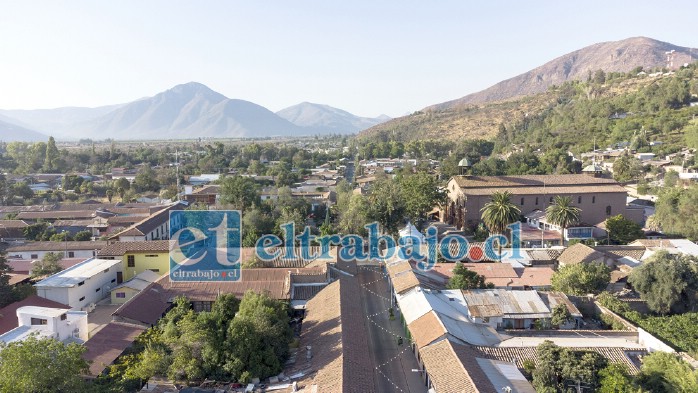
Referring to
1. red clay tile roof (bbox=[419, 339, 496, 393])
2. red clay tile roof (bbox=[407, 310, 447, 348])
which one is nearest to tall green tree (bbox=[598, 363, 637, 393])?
red clay tile roof (bbox=[419, 339, 496, 393])

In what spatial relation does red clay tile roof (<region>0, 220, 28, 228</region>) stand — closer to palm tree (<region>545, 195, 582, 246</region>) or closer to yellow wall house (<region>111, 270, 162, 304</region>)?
yellow wall house (<region>111, 270, 162, 304</region>)

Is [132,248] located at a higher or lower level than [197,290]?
higher

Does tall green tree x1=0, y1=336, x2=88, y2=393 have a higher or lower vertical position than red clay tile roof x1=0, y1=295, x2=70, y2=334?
higher

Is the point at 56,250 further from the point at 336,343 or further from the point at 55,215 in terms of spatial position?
the point at 336,343

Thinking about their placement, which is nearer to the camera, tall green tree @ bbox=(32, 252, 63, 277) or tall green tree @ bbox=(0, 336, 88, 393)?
tall green tree @ bbox=(0, 336, 88, 393)

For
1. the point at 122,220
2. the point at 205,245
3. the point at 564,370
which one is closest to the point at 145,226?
the point at 205,245

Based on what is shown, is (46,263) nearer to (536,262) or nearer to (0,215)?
(0,215)

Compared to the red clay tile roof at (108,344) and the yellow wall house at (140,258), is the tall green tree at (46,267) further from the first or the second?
the red clay tile roof at (108,344)
